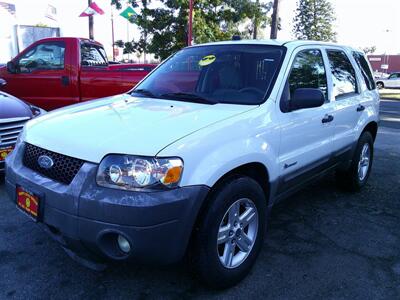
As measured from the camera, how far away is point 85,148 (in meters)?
2.48

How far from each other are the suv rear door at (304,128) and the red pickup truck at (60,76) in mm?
4293

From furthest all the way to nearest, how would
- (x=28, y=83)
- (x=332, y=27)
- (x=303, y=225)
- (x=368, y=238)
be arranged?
(x=332, y=27) → (x=28, y=83) → (x=303, y=225) → (x=368, y=238)

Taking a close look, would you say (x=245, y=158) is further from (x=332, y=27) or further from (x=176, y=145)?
(x=332, y=27)

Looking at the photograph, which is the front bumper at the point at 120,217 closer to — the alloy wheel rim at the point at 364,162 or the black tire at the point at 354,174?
the black tire at the point at 354,174

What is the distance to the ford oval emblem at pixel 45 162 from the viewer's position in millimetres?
2656

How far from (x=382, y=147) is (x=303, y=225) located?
4.60 m

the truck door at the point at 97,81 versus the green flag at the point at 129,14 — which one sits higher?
the green flag at the point at 129,14

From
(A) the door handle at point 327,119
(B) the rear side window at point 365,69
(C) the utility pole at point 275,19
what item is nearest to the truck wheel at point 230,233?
(A) the door handle at point 327,119

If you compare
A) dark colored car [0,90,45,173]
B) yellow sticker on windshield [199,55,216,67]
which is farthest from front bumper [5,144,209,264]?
dark colored car [0,90,45,173]

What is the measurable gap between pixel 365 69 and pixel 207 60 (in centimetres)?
242

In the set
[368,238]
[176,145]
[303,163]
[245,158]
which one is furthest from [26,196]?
[368,238]

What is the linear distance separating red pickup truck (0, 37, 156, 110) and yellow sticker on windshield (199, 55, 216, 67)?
3844 millimetres

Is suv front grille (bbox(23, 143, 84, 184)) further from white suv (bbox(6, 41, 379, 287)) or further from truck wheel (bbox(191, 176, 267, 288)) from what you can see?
truck wheel (bbox(191, 176, 267, 288))

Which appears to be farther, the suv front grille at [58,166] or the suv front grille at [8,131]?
the suv front grille at [8,131]
